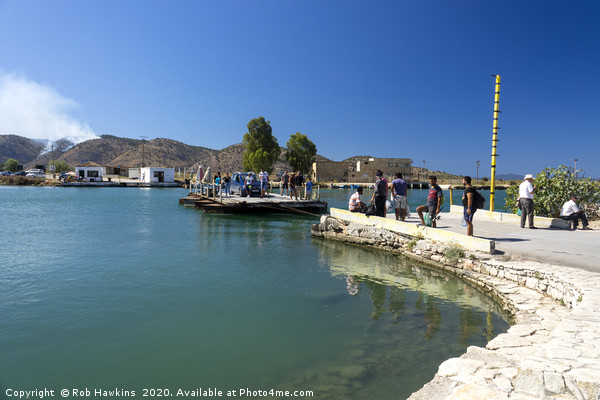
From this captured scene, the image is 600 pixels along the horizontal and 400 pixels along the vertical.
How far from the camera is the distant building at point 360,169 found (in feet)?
302

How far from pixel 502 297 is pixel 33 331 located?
8.68m

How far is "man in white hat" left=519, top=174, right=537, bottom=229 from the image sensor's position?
11.1 metres

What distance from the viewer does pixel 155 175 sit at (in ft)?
244

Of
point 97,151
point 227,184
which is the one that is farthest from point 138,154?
point 227,184

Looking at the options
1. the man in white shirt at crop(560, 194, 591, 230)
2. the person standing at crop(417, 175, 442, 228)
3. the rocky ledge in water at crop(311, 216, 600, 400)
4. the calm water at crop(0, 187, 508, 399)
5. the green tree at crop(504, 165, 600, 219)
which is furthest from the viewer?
the green tree at crop(504, 165, 600, 219)

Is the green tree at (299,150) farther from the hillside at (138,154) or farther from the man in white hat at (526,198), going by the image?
the man in white hat at (526,198)

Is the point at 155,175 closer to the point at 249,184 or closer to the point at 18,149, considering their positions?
the point at 249,184

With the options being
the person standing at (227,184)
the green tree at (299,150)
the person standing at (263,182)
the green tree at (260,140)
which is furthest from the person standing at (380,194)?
the green tree at (299,150)

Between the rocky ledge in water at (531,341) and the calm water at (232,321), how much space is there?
23.7 inches

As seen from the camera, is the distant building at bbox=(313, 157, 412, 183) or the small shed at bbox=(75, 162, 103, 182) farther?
the distant building at bbox=(313, 157, 412, 183)

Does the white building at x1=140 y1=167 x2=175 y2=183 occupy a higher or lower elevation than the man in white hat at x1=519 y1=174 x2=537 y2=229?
higher

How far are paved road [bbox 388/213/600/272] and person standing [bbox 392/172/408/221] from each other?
136 centimetres

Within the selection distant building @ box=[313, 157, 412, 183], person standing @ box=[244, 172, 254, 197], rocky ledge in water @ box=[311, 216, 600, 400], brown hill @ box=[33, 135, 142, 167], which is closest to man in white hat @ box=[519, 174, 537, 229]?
rocky ledge in water @ box=[311, 216, 600, 400]

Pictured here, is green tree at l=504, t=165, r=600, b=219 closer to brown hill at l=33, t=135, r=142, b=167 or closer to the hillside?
the hillside
